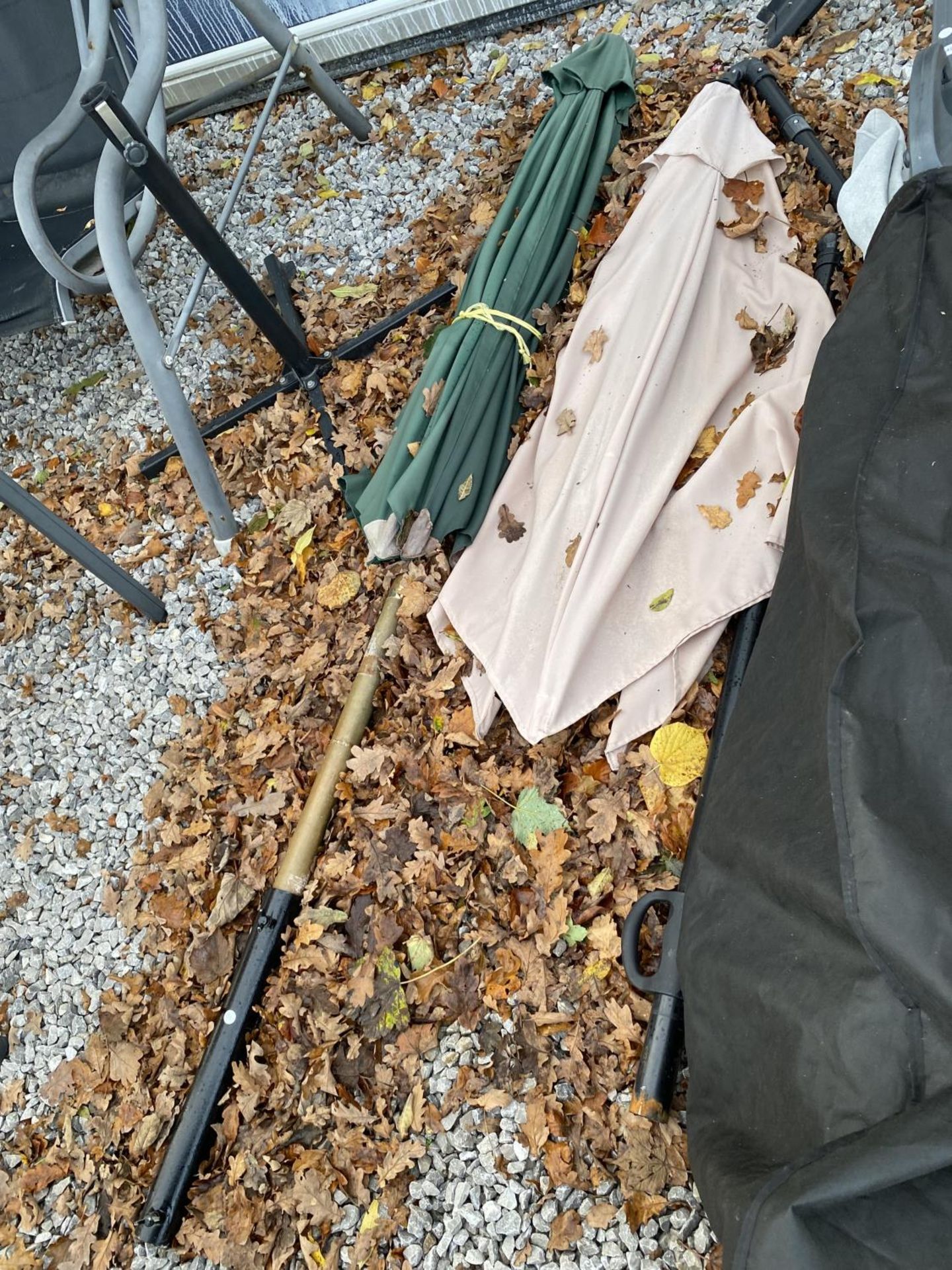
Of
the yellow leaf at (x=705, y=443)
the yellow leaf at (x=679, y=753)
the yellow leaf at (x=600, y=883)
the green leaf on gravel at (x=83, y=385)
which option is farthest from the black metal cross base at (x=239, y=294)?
the yellow leaf at (x=600, y=883)

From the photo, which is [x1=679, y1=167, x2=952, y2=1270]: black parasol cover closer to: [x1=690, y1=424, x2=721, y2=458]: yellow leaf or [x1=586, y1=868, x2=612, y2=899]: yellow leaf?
[x1=586, y1=868, x2=612, y2=899]: yellow leaf

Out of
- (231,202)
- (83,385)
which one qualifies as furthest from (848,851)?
(83,385)

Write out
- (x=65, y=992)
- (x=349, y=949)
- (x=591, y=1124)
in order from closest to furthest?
1. (x=591, y=1124)
2. (x=349, y=949)
3. (x=65, y=992)

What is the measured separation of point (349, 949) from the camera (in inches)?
86.0

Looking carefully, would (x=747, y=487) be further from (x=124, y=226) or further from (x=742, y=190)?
(x=124, y=226)

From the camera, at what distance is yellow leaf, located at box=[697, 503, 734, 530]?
221cm

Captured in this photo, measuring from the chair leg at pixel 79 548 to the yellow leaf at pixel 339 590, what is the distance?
2.03ft

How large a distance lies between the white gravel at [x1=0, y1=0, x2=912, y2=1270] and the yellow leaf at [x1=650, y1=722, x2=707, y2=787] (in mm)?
814

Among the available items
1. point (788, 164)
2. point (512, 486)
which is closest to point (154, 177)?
point (512, 486)

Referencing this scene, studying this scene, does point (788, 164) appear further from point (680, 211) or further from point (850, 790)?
point (850, 790)

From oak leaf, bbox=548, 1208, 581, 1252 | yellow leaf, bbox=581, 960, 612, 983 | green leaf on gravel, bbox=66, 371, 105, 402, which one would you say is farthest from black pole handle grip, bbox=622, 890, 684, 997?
green leaf on gravel, bbox=66, 371, 105, 402

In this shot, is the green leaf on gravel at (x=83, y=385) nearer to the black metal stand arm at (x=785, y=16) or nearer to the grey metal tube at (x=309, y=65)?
the grey metal tube at (x=309, y=65)

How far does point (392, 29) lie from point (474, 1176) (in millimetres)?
4385

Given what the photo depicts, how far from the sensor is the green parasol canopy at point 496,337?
8.18 feet
